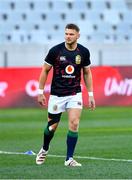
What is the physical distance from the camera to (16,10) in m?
71.4

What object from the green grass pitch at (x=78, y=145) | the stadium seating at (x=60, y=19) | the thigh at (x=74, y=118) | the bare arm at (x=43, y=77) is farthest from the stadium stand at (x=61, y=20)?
the thigh at (x=74, y=118)

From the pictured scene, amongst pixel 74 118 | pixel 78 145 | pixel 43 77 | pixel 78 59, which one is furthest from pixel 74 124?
pixel 78 145

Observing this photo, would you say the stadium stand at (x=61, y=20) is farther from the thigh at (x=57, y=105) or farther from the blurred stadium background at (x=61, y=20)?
the thigh at (x=57, y=105)

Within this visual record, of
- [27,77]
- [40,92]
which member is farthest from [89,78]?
[27,77]

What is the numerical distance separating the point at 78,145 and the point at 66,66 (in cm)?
419

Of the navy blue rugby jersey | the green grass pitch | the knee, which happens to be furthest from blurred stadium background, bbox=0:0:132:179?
the navy blue rugby jersey

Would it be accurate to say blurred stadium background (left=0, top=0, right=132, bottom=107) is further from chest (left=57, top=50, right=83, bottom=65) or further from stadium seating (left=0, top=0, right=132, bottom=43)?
chest (left=57, top=50, right=83, bottom=65)

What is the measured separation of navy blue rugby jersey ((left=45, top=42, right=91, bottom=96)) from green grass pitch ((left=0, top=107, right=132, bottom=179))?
3.69ft

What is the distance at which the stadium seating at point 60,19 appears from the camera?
70.7 metres

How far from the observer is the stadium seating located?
7069 centimetres

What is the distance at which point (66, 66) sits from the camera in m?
11.1

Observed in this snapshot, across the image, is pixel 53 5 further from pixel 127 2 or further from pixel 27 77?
pixel 27 77

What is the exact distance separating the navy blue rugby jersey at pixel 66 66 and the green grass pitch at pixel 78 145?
1125 millimetres

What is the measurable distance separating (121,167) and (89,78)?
1570 mm
